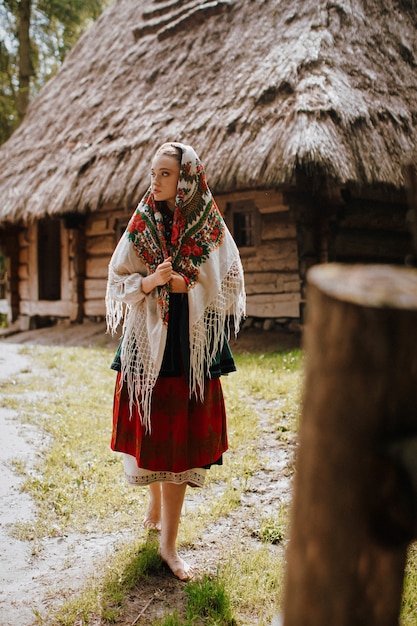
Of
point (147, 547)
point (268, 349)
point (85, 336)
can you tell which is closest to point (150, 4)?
point (85, 336)

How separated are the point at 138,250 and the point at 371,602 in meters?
1.56

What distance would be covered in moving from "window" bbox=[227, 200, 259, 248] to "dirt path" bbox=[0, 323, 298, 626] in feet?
13.5

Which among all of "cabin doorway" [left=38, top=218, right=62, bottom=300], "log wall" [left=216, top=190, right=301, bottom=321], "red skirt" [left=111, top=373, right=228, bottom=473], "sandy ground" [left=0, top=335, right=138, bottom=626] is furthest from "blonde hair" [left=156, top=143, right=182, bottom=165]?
"cabin doorway" [left=38, top=218, right=62, bottom=300]

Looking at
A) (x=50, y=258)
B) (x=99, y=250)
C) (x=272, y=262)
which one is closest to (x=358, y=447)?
(x=272, y=262)

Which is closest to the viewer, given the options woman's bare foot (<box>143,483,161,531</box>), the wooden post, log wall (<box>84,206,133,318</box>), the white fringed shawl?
the wooden post

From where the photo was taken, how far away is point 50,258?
11586 millimetres

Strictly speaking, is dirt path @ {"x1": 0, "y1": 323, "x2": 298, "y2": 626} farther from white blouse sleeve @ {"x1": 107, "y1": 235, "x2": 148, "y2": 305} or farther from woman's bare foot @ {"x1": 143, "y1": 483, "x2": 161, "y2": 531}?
white blouse sleeve @ {"x1": 107, "y1": 235, "x2": 148, "y2": 305}

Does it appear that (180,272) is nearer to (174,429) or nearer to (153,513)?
(174,429)

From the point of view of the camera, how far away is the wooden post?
0.72 m

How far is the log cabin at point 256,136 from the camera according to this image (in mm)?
5930

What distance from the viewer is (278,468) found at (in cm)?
308

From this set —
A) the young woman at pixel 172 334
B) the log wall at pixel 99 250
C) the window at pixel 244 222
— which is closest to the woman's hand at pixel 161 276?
the young woman at pixel 172 334

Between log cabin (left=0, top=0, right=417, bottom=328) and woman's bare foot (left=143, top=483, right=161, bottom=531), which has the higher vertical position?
log cabin (left=0, top=0, right=417, bottom=328)

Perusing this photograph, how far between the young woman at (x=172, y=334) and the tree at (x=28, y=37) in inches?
519
